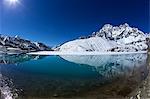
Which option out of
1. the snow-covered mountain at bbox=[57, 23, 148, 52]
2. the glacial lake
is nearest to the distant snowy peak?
the snow-covered mountain at bbox=[57, 23, 148, 52]

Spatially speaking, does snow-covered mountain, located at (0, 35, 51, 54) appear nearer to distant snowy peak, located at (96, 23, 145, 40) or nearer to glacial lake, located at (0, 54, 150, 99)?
glacial lake, located at (0, 54, 150, 99)

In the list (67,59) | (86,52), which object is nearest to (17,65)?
(67,59)

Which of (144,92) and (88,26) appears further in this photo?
(144,92)

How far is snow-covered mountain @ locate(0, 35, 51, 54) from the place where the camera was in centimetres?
340

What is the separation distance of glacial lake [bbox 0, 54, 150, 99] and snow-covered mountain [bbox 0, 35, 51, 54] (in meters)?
0.08

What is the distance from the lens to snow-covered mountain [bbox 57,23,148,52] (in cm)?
335

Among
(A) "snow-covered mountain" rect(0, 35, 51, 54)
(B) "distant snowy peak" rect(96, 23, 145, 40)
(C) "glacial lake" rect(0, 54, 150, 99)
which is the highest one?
(B) "distant snowy peak" rect(96, 23, 145, 40)

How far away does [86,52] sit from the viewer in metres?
3.45

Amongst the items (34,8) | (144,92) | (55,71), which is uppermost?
(34,8)

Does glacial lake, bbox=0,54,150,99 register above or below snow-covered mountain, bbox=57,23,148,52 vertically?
below

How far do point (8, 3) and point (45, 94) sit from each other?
1.22 m

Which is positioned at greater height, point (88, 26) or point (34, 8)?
point (34, 8)

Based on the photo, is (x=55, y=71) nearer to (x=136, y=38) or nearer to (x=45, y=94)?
(x=45, y=94)

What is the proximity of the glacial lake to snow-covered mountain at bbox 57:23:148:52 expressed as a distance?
0.10m
